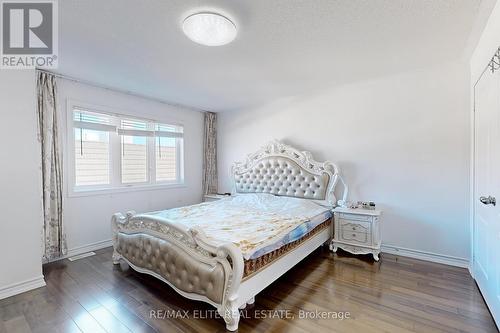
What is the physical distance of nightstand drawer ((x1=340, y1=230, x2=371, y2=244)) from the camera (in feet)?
10.6

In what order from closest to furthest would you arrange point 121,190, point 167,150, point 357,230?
1. point 357,230
2. point 121,190
3. point 167,150

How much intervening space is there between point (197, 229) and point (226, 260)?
0.39 metres

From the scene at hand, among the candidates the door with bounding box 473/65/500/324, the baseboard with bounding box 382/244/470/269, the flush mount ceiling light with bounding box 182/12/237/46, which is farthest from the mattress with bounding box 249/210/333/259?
the flush mount ceiling light with bounding box 182/12/237/46

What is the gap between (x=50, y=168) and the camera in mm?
3121

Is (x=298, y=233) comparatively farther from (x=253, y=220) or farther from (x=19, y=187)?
(x=19, y=187)

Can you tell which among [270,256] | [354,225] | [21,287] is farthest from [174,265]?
[354,225]

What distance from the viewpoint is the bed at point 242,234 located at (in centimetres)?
194

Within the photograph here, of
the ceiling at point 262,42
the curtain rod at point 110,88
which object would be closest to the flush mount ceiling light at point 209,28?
the ceiling at point 262,42

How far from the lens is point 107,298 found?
2309 millimetres

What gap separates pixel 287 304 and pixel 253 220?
102 cm

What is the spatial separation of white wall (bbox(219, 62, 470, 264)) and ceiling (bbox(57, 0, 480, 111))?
31 cm

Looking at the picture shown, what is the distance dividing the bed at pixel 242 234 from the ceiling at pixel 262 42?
146 centimetres

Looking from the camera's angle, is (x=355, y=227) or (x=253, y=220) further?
(x=355, y=227)

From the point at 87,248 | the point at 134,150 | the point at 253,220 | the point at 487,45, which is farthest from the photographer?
the point at 134,150
